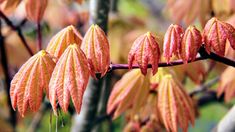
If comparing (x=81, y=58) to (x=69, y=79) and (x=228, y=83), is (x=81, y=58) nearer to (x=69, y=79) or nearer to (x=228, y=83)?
(x=69, y=79)

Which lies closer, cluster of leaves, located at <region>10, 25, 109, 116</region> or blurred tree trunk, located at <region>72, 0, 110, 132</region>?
cluster of leaves, located at <region>10, 25, 109, 116</region>

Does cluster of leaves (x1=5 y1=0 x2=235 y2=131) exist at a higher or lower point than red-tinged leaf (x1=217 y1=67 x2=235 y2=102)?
Result: higher

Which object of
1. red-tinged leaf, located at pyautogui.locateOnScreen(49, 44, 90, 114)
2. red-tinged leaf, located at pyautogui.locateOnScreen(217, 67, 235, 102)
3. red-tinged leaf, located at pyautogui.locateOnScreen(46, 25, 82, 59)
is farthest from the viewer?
red-tinged leaf, located at pyautogui.locateOnScreen(217, 67, 235, 102)

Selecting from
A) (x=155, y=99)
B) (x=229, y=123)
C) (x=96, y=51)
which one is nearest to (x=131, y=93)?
(x=155, y=99)

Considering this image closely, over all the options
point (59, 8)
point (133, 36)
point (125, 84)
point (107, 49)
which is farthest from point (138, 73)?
point (59, 8)

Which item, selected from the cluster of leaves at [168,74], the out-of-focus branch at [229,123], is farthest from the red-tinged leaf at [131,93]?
the out-of-focus branch at [229,123]

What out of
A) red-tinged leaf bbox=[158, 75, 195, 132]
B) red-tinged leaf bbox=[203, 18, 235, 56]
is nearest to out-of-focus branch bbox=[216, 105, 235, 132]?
red-tinged leaf bbox=[158, 75, 195, 132]

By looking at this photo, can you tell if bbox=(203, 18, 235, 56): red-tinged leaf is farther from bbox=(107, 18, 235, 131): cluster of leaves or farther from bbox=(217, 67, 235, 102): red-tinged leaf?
bbox=(217, 67, 235, 102): red-tinged leaf
